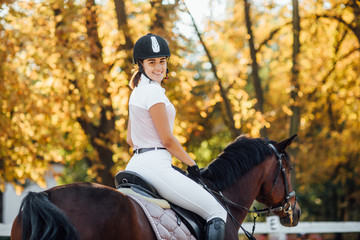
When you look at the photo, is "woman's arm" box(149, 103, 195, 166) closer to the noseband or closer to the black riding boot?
the black riding boot

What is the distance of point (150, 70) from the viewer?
3969 millimetres

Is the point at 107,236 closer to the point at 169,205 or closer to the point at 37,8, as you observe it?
the point at 169,205

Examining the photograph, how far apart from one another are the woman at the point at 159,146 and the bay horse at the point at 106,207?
0.96ft

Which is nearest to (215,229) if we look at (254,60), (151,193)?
(151,193)

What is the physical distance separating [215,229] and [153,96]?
113 cm

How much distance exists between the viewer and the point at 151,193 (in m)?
3.70

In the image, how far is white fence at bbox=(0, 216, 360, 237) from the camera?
323 inches

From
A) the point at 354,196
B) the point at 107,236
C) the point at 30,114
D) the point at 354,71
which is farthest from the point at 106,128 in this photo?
the point at 354,196

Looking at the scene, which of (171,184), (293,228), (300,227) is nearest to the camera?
(171,184)

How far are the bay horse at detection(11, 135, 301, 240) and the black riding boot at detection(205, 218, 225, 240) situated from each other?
0.60ft

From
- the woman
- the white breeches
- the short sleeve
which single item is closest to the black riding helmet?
the woman

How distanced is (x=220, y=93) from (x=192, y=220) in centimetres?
708

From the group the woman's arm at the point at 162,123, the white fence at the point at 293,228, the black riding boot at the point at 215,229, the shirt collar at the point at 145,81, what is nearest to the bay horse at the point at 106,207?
the black riding boot at the point at 215,229

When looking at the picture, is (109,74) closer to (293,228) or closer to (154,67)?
(293,228)
